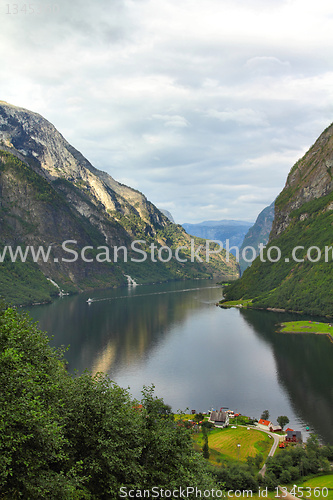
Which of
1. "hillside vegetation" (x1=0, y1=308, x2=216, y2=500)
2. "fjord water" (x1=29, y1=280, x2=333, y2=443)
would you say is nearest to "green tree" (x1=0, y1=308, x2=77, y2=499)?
"hillside vegetation" (x1=0, y1=308, x2=216, y2=500)

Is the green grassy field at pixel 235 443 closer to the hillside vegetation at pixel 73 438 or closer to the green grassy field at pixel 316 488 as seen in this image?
the green grassy field at pixel 316 488

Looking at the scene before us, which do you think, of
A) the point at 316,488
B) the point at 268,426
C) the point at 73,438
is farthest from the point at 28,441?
the point at 268,426

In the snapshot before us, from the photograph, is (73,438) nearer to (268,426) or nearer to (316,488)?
(316,488)

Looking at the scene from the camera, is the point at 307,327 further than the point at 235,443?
Yes

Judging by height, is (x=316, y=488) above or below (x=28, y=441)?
below

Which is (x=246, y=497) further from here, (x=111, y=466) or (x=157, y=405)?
(x=111, y=466)

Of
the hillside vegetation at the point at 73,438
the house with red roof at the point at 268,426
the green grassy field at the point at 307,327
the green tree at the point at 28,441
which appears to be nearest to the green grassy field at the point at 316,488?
the house with red roof at the point at 268,426

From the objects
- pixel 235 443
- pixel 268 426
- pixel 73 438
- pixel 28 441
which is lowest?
pixel 235 443
